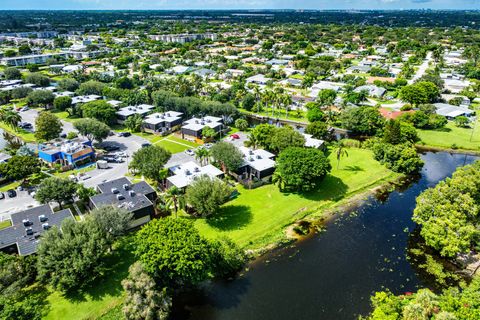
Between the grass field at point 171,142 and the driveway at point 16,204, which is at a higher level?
the grass field at point 171,142

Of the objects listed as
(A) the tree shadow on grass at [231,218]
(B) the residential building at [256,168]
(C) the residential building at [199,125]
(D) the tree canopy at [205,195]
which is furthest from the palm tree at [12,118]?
(A) the tree shadow on grass at [231,218]

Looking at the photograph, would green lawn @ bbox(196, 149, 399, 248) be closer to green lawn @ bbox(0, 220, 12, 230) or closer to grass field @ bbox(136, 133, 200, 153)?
grass field @ bbox(136, 133, 200, 153)

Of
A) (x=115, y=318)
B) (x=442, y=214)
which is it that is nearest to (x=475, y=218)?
(x=442, y=214)

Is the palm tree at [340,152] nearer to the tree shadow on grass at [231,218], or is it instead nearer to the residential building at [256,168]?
the residential building at [256,168]

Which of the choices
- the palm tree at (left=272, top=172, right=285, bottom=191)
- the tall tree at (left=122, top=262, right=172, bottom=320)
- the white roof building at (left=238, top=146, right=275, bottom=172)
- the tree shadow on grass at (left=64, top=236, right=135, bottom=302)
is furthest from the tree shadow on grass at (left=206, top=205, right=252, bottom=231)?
the tall tree at (left=122, top=262, right=172, bottom=320)

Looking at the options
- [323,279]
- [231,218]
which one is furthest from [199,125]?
[323,279]
